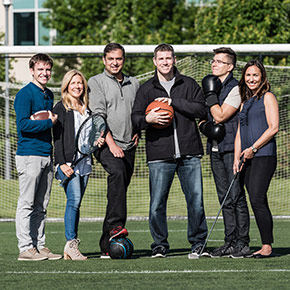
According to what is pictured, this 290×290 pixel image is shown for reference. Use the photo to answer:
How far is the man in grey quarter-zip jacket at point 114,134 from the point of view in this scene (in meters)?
7.09

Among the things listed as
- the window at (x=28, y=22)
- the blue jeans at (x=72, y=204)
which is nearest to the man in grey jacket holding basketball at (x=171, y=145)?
the blue jeans at (x=72, y=204)

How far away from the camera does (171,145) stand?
22.9ft

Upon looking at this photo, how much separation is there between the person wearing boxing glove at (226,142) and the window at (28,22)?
54.0 ft

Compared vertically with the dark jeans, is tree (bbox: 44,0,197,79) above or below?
above

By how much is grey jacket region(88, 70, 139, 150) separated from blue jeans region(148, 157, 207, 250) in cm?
39

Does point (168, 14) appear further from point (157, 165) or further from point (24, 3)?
point (157, 165)

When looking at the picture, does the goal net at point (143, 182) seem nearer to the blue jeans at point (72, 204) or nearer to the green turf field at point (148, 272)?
the green turf field at point (148, 272)

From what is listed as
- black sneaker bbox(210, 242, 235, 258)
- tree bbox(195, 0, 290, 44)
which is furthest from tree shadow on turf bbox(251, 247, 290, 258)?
tree bbox(195, 0, 290, 44)

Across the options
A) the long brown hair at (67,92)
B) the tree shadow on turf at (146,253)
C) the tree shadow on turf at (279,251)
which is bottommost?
the tree shadow on turf at (146,253)

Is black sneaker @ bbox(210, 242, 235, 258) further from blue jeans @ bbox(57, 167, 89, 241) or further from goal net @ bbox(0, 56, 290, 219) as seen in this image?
goal net @ bbox(0, 56, 290, 219)

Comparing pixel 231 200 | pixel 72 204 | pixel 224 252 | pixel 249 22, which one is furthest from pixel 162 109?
pixel 249 22

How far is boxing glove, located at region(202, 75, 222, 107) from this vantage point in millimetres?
7047

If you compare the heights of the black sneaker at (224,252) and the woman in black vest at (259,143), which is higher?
the woman in black vest at (259,143)

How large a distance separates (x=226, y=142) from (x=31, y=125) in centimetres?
183
